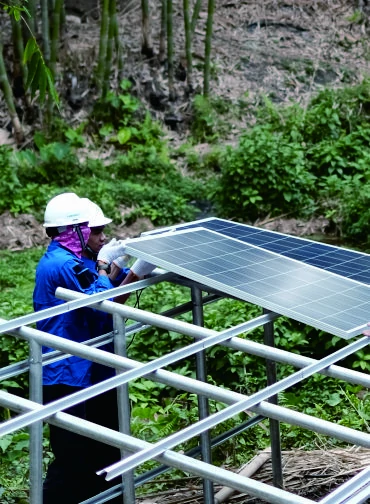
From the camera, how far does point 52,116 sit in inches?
512

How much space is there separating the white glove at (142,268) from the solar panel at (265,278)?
8 centimetres

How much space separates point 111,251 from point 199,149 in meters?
9.10

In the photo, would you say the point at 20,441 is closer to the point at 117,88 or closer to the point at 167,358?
the point at 167,358

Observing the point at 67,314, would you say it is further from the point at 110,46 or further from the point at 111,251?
the point at 110,46

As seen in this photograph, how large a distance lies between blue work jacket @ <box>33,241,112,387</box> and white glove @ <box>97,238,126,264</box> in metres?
0.09

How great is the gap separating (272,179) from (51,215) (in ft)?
20.9

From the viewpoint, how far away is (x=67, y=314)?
4.50 metres

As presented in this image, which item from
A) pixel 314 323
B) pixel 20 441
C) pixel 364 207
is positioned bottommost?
pixel 20 441

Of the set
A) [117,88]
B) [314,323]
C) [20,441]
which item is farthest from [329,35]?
[314,323]

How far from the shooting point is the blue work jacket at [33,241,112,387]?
4.50 metres

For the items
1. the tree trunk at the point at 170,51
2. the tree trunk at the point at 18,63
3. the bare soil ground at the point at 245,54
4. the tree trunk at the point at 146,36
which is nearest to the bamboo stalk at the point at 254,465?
the bare soil ground at the point at 245,54

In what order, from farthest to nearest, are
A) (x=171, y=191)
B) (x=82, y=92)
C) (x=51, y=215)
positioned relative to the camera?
(x=82, y=92) → (x=171, y=191) → (x=51, y=215)

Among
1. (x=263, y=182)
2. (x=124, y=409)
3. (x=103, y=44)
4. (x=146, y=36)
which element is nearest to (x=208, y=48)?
(x=146, y=36)

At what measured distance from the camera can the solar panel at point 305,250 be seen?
4.61 metres
